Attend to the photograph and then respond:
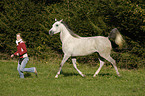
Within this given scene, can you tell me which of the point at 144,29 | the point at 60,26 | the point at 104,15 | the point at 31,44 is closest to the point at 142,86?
the point at 60,26

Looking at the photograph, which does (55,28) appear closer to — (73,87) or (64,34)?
(64,34)

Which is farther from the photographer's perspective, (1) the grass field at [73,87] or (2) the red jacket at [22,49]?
(2) the red jacket at [22,49]

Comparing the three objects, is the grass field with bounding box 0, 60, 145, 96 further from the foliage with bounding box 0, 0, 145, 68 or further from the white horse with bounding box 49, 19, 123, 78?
the foliage with bounding box 0, 0, 145, 68

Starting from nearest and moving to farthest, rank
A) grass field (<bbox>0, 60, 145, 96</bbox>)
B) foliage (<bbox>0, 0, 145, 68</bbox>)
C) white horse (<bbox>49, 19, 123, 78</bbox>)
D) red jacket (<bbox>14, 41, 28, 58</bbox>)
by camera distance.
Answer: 1. grass field (<bbox>0, 60, 145, 96</bbox>)
2. red jacket (<bbox>14, 41, 28, 58</bbox>)
3. white horse (<bbox>49, 19, 123, 78</bbox>)
4. foliage (<bbox>0, 0, 145, 68</bbox>)

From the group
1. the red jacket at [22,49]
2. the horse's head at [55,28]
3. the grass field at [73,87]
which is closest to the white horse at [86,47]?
the horse's head at [55,28]

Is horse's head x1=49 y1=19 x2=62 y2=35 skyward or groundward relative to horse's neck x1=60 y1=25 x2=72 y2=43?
skyward

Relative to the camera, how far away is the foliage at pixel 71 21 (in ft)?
45.9

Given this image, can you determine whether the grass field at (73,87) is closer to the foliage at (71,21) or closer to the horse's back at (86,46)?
the horse's back at (86,46)

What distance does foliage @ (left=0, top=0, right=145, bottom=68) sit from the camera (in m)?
14.0

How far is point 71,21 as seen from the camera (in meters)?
15.4

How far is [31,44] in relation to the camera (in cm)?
1706

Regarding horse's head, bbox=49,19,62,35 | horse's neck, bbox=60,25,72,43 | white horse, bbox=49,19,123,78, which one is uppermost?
horse's head, bbox=49,19,62,35

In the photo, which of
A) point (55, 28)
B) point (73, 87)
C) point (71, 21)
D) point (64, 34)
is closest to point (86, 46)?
point (64, 34)

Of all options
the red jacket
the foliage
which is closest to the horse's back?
the red jacket
